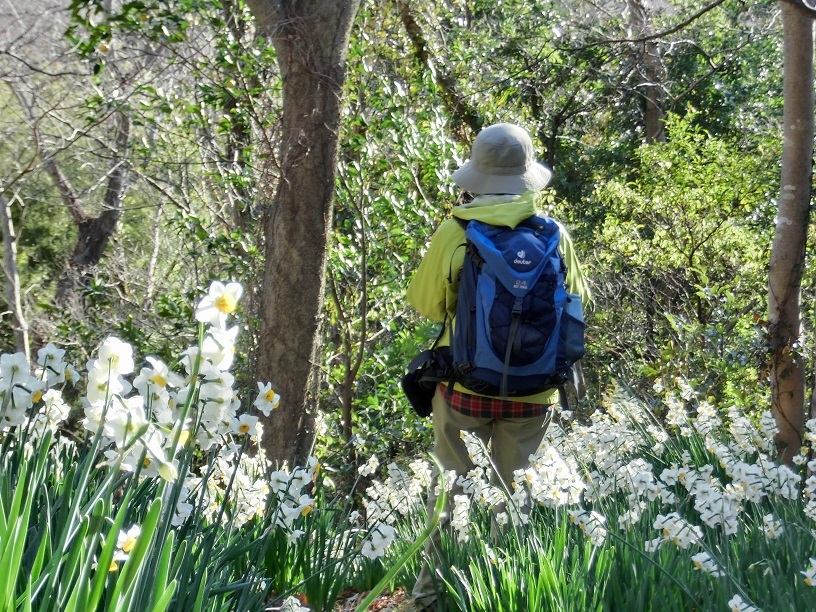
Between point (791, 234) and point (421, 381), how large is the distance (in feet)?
7.13

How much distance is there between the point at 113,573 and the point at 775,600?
1483 millimetres

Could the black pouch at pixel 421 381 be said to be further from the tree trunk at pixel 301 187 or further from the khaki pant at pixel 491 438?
the tree trunk at pixel 301 187

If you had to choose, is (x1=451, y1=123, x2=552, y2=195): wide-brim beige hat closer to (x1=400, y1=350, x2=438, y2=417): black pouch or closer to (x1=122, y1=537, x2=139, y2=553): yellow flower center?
(x1=400, y1=350, x2=438, y2=417): black pouch

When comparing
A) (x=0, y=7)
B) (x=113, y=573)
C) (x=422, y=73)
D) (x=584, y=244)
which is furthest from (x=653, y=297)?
(x=0, y=7)

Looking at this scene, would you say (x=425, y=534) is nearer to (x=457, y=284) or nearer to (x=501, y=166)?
(x=457, y=284)

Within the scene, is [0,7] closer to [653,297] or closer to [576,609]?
[653,297]

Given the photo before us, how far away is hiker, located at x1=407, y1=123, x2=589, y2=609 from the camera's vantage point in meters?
3.26

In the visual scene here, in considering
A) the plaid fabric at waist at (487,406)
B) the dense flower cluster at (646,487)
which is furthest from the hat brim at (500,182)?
the dense flower cluster at (646,487)

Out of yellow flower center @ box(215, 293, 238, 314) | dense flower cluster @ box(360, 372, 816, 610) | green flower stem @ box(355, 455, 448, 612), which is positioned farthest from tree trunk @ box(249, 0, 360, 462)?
green flower stem @ box(355, 455, 448, 612)

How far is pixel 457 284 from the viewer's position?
10.7 feet

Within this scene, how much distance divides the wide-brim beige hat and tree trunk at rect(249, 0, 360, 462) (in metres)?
0.95

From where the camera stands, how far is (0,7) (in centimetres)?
1448

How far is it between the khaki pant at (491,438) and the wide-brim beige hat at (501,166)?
771 millimetres

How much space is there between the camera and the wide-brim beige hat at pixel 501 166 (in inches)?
132
